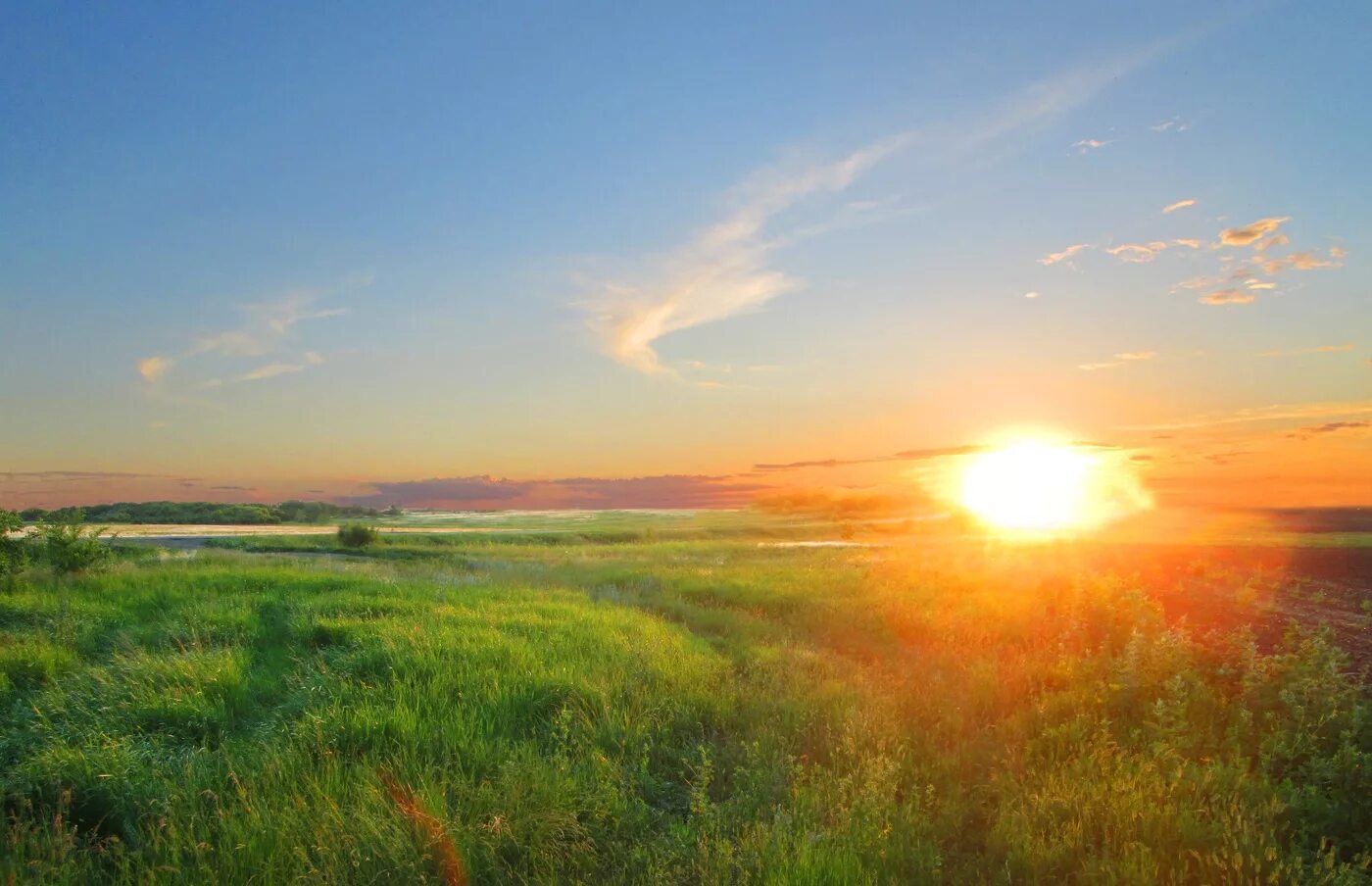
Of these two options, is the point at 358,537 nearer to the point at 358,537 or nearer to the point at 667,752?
the point at 358,537

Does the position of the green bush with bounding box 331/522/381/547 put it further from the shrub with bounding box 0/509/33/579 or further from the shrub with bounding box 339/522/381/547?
the shrub with bounding box 0/509/33/579

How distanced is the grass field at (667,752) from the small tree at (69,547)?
7153mm

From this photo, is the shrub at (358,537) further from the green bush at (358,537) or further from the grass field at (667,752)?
the grass field at (667,752)

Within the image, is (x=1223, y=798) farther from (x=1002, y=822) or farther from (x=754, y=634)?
(x=754, y=634)

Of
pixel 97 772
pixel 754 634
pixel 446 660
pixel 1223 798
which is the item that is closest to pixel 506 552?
pixel 754 634

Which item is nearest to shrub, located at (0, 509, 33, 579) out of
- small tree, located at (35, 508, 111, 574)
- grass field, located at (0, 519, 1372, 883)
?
small tree, located at (35, 508, 111, 574)

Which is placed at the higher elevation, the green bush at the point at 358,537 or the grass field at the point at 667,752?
the grass field at the point at 667,752

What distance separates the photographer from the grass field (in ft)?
16.1

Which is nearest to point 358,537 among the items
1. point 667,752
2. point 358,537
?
point 358,537

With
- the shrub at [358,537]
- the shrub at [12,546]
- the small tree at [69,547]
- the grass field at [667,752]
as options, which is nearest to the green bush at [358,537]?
the shrub at [358,537]

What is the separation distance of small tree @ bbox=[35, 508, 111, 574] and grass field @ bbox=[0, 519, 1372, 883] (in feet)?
23.5

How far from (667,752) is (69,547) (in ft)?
69.1

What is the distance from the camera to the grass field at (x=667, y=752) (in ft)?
16.1

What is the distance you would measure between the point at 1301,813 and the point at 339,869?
24.0 ft
